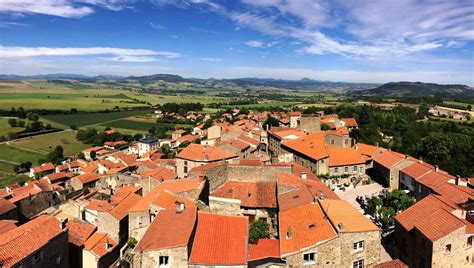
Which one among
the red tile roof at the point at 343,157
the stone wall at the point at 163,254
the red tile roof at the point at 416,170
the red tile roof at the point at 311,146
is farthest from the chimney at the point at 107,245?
the red tile roof at the point at 416,170

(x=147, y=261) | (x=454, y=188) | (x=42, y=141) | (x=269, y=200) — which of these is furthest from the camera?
(x=42, y=141)

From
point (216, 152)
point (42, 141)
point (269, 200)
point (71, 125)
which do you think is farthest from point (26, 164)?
point (269, 200)

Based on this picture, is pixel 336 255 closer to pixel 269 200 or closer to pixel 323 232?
pixel 323 232

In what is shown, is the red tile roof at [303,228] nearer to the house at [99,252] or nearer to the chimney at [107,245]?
the house at [99,252]

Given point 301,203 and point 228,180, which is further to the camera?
point 228,180

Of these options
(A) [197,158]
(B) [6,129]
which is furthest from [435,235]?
(B) [6,129]
